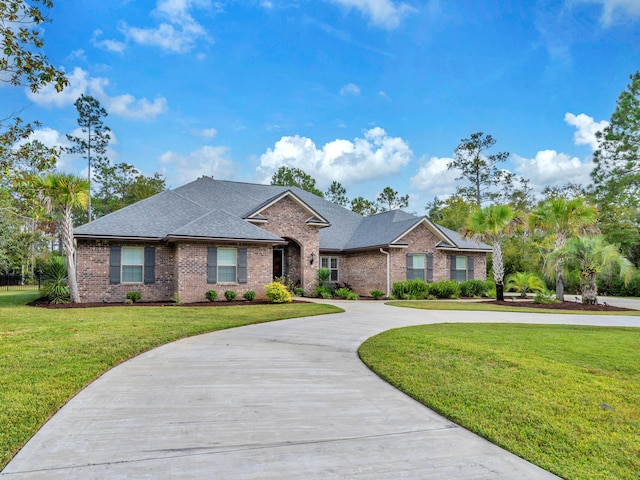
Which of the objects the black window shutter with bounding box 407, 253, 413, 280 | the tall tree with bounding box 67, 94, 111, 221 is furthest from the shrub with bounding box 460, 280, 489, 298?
the tall tree with bounding box 67, 94, 111, 221

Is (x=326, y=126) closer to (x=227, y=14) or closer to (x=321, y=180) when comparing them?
(x=227, y=14)

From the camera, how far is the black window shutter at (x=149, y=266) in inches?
700

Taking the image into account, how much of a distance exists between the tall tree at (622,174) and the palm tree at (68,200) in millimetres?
33920

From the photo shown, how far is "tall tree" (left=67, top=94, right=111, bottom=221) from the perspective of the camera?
39.2 meters

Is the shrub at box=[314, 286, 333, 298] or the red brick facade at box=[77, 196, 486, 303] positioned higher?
the red brick facade at box=[77, 196, 486, 303]

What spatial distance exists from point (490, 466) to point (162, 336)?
23.2 feet

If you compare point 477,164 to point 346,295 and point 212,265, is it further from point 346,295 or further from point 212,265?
point 212,265

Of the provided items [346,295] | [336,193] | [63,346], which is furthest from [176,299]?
[336,193]

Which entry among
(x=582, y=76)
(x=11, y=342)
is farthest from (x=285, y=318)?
(x=582, y=76)

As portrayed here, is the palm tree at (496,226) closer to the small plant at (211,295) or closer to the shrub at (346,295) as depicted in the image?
the shrub at (346,295)

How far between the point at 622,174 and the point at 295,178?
2899cm

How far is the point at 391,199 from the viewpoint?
48.3 meters

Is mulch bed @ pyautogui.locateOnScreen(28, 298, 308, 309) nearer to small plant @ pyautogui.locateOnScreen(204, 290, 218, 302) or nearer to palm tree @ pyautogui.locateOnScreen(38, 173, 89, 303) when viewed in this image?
small plant @ pyautogui.locateOnScreen(204, 290, 218, 302)

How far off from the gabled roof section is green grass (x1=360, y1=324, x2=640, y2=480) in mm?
13677
